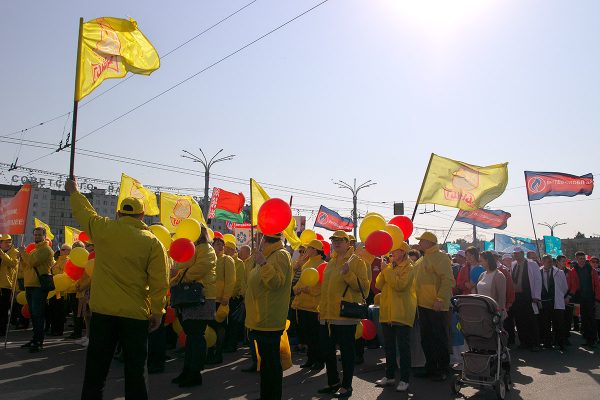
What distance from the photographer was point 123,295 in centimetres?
445

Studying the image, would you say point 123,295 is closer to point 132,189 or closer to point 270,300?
point 270,300

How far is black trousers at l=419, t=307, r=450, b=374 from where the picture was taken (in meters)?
7.11

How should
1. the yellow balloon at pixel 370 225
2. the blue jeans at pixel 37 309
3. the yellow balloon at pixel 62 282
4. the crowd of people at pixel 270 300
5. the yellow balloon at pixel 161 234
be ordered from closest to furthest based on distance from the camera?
the crowd of people at pixel 270 300
the yellow balloon at pixel 370 225
the yellow balloon at pixel 161 234
the blue jeans at pixel 37 309
the yellow balloon at pixel 62 282

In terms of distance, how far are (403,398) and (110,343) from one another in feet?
11.7

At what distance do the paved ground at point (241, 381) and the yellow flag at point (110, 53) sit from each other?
3623 mm

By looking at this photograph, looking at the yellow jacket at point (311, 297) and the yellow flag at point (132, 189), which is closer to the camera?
the yellow jacket at point (311, 297)

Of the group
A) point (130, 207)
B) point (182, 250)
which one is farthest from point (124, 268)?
point (182, 250)

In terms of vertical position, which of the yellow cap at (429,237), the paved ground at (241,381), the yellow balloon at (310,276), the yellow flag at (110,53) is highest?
the yellow flag at (110,53)

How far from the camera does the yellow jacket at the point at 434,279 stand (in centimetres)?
701

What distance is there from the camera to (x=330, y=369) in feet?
20.7

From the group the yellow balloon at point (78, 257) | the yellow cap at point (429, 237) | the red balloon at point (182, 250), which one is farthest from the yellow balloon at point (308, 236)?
the red balloon at point (182, 250)

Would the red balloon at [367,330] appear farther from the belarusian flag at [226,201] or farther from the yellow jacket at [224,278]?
the belarusian flag at [226,201]

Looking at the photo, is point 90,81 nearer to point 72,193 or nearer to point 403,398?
point 72,193

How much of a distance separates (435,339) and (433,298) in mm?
575
